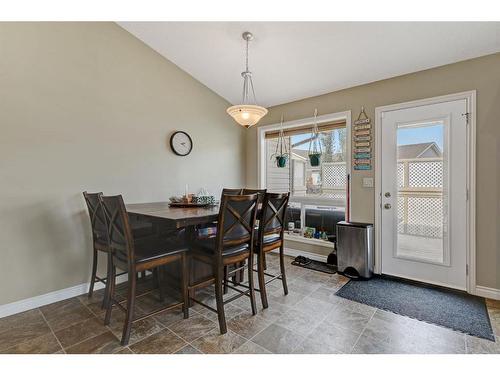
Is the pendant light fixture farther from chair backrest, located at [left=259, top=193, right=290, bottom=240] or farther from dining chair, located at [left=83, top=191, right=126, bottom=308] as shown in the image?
dining chair, located at [left=83, top=191, right=126, bottom=308]

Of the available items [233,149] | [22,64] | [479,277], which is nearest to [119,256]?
[22,64]

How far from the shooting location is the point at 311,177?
12.9 ft

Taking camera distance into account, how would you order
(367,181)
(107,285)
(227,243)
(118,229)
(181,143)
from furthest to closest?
(181,143), (367,181), (107,285), (227,243), (118,229)

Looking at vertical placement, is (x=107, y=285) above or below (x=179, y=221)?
below

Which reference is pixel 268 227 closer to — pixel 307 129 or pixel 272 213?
pixel 272 213

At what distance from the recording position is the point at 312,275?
3.14 m

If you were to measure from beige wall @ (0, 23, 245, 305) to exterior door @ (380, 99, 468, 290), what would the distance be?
2.73 m

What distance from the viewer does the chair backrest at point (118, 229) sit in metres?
1.79

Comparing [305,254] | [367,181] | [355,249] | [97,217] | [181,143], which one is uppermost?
[181,143]

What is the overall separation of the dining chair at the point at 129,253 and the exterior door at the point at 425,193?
96.4 inches

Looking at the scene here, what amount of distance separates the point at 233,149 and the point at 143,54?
72.7 inches

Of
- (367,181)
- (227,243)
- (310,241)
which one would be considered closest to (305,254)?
(310,241)

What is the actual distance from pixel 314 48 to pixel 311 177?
1807 mm
